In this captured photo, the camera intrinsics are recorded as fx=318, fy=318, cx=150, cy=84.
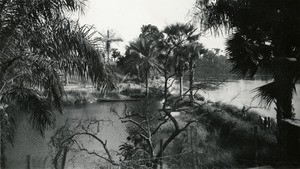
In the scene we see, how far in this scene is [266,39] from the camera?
334 inches

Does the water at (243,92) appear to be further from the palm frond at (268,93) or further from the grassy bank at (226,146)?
the grassy bank at (226,146)

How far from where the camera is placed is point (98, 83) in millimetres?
5570

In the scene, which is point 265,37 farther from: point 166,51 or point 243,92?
point 166,51

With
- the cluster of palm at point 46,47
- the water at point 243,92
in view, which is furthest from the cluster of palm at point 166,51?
the cluster of palm at point 46,47

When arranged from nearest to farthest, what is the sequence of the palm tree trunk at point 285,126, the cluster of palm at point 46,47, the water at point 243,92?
the cluster of palm at point 46,47
the palm tree trunk at point 285,126
the water at point 243,92

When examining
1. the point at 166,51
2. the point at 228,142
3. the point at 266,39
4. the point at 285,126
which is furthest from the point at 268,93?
the point at 166,51

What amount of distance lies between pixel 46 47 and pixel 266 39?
18.8ft

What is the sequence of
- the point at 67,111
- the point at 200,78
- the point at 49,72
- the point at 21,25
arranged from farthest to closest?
1. the point at 67,111
2. the point at 200,78
3. the point at 21,25
4. the point at 49,72

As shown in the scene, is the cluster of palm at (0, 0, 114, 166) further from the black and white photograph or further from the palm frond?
the palm frond

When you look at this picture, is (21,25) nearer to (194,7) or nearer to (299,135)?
(194,7)

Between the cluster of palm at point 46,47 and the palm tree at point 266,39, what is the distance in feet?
13.3

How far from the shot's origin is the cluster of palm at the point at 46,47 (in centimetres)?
517

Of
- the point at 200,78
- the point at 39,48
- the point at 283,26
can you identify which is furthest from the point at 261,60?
the point at 39,48

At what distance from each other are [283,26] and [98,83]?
471 centimetres
